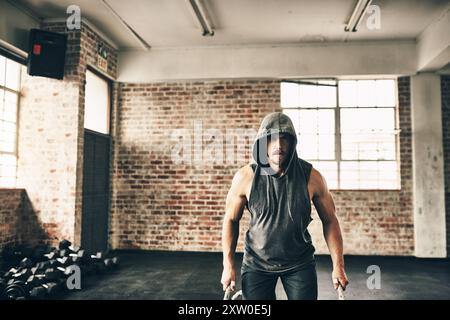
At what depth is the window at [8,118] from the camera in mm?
4910

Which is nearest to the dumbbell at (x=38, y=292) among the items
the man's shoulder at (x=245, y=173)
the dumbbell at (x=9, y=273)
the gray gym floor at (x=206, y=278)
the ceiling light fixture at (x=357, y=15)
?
the gray gym floor at (x=206, y=278)

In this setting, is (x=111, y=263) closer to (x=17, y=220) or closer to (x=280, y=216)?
(x=17, y=220)

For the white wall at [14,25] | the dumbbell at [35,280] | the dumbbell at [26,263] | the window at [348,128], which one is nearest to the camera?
the dumbbell at [35,280]

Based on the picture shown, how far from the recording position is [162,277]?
15.8 feet

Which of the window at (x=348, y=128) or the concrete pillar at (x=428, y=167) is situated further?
the window at (x=348, y=128)

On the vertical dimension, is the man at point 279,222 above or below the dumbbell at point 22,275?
above

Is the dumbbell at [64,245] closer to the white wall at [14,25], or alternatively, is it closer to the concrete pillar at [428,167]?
the white wall at [14,25]

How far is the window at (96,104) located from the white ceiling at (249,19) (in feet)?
2.57

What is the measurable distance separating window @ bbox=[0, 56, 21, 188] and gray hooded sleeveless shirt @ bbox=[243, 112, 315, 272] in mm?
4309

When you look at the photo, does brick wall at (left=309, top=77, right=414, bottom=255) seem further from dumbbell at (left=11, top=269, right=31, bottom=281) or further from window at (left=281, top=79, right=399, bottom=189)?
dumbbell at (left=11, top=269, right=31, bottom=281)

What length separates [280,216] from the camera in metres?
2.00

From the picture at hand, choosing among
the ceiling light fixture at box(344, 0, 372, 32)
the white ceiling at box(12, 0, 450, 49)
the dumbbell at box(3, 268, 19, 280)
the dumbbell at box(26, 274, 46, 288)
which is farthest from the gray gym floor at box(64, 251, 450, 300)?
the white ceiling at box(12, 0, 450, 49)

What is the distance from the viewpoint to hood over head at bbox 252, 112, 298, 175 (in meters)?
2.09

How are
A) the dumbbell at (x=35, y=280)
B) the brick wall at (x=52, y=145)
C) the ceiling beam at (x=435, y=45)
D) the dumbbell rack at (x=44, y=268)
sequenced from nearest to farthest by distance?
1. the dumbbell rack at (x=44, y=268)
2. the dumbbell at (x=35, y=280)
3. the ceiling beam at (x=435, y=45)
4. the brick wall at (x=52, y=145)
